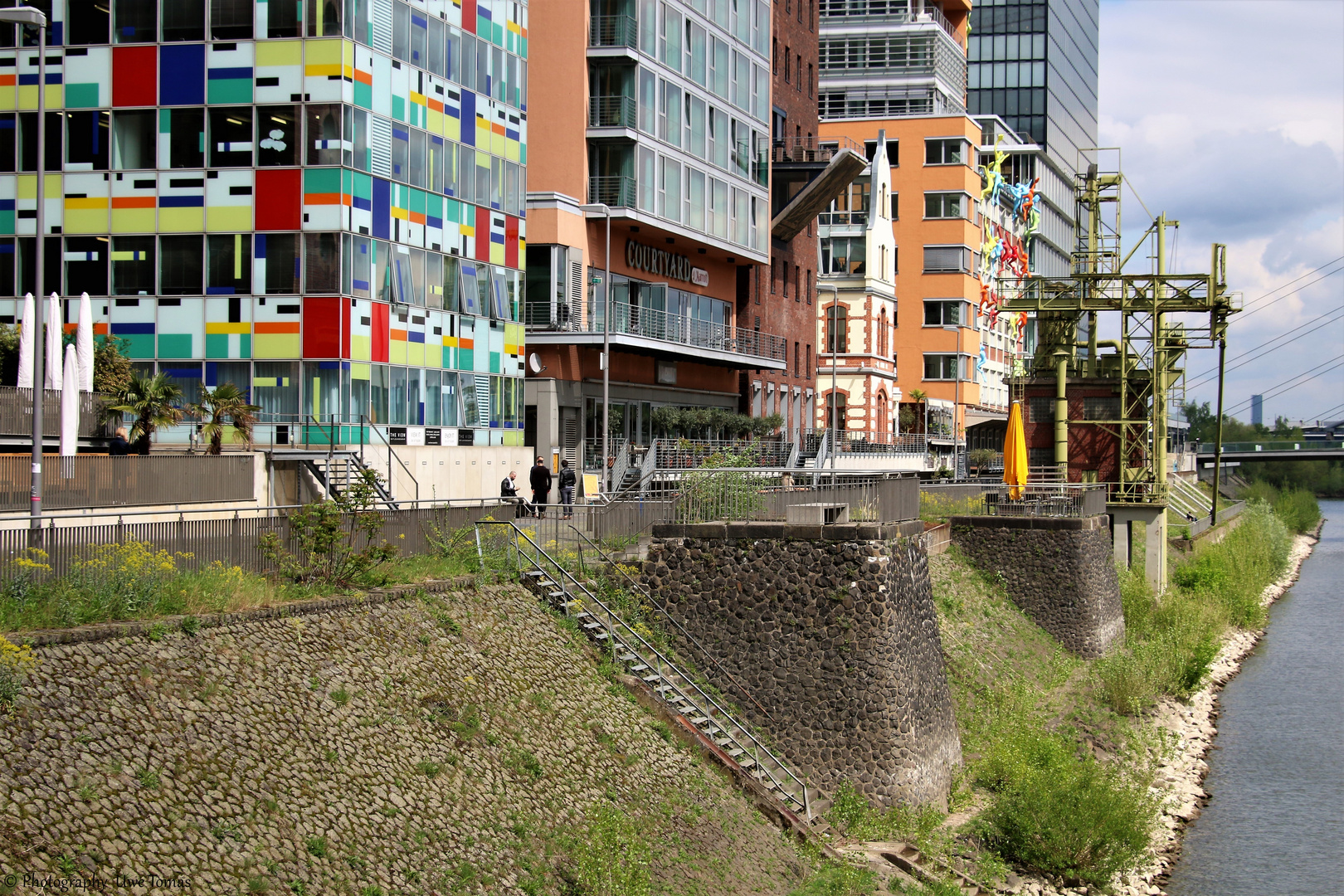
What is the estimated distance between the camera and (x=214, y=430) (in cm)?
2855

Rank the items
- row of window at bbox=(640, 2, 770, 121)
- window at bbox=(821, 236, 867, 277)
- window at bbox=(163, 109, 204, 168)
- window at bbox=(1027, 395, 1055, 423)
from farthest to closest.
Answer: window at bbox=(821, 236, 867, 277)
window at bbox=(1027, 395, 1055, 423)
row of window at bbox=(640, 2, 770, 121)
window at bbox=(163, 109, 204, 168)

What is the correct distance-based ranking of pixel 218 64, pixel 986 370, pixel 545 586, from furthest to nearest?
pixel 986 370, pixel 218 64, pixel 545 586

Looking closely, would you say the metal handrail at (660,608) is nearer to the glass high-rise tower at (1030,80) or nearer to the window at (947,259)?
the window at (947,259)

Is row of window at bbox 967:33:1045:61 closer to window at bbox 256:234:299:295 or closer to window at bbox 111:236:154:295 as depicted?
window at bbox 256:234:299:295

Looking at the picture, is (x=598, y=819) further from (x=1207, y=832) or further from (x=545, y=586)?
(x=1207, y=832)

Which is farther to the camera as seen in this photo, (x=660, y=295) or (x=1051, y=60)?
(x=1051, y=60)

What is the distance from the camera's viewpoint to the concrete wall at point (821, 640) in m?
23.1

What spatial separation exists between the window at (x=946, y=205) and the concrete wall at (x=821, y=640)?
69.0m

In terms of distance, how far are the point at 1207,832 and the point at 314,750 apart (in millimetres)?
18633

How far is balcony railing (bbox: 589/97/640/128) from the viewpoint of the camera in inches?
1876

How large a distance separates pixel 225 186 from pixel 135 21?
15.6ft

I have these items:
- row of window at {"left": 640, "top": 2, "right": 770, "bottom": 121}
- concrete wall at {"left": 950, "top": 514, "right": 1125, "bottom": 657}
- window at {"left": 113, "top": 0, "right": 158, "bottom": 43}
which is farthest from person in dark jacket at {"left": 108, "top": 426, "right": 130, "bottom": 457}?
row of window at {"left": 640, "top": 2, "right": 770, "bottom": 121}

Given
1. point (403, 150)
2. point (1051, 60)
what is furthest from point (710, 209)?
point (1051, 60)

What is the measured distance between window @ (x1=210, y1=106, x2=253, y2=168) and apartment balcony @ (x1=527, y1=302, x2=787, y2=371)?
12403mm
